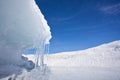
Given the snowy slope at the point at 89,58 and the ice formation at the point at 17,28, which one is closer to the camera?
the ice formation at the point at 17,28

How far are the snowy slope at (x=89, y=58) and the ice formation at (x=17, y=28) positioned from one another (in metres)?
96.8

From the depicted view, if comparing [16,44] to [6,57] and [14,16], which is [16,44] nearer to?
[6,57]

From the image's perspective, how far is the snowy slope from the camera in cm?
11362

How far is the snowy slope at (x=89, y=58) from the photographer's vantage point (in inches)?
→ 4473

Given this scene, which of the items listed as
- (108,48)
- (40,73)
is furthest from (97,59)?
(40,73)

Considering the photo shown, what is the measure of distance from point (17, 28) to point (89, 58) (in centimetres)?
10834

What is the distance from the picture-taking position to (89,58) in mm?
118938

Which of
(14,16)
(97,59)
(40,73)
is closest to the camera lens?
(14,16)

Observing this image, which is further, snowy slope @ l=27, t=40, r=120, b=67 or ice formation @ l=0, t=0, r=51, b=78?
snowy slope @ l=27, t=40, r=120, b=67

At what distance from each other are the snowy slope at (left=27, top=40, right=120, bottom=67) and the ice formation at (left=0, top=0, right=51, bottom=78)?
9679 cm

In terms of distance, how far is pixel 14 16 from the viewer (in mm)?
12648

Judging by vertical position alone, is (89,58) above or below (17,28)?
above

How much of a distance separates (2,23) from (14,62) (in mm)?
3678

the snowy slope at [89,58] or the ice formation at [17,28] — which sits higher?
the snowy slope at [89,58]
